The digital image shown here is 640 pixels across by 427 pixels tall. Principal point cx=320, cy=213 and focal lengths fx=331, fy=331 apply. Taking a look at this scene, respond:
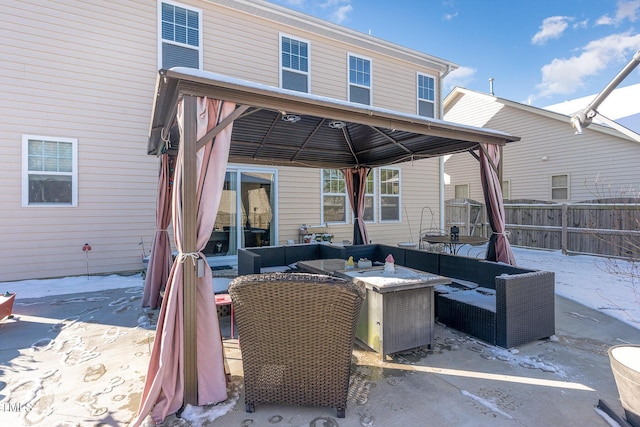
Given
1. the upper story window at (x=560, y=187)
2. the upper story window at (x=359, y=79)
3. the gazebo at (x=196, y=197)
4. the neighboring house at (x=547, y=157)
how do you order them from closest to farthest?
the gazebo at (x=196, y=197) → the upper story window at (x=359, y=79) → the neighboring house at (x=547, y=157) → the upper story window at (x=560, y=187)

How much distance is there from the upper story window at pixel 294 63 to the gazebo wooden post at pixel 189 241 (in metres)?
5.70

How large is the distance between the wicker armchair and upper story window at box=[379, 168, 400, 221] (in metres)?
7.49

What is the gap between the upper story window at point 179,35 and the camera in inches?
262

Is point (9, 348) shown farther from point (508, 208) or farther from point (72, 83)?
point (508, 208)

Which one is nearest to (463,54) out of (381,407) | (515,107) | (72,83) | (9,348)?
(515,107)

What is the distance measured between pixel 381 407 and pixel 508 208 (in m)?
9.84

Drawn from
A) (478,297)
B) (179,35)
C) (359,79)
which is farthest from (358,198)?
(179,35)

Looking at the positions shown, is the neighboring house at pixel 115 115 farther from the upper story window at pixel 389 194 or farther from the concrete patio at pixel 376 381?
the concrete patio at pixel 376 381

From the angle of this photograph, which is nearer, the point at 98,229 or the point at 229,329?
the point at 229,329

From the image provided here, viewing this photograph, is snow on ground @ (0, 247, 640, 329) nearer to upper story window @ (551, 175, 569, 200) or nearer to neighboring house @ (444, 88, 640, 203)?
neighboring house @ (444, 88, 640, 203)

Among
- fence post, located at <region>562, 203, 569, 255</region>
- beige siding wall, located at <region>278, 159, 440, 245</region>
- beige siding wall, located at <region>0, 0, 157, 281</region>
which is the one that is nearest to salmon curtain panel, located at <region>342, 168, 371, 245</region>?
beige siding wall, located at <region>278, 159, 440, 245</region>

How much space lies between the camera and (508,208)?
10.4 metres

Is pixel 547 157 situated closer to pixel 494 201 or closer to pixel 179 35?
pixel 494 201

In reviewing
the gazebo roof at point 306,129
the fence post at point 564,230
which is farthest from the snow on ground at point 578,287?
the gazebo roof at point 306,129
